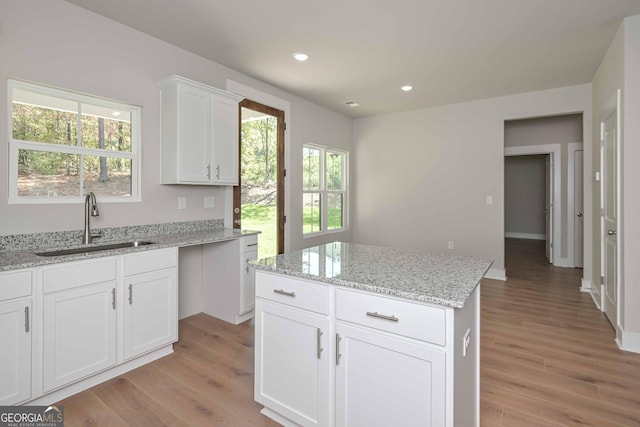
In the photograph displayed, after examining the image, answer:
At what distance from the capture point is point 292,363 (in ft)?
5.65

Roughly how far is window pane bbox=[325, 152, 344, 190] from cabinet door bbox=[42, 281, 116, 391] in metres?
4.04

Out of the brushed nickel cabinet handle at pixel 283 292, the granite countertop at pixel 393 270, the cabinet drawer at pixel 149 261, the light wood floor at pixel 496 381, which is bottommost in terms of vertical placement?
the light wood floor at pixel 496 381

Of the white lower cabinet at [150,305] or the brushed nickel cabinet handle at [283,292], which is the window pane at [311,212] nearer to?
the white lower cabinet at [150,305]

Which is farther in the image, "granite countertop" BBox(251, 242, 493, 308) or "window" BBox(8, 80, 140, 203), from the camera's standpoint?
"window" BBox(8, 80, 140, 203)

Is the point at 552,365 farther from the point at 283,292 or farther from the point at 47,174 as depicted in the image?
the point at 47,174

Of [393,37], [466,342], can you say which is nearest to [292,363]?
[466,342]

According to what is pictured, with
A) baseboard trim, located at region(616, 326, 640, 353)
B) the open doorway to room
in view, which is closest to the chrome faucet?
baseboard trim, located at region(616, 326, 640, 353)

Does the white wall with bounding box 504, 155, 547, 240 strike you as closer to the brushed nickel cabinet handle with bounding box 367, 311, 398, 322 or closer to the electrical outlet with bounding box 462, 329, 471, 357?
the electrical outlet with bounding box 462, 329, 471, 357

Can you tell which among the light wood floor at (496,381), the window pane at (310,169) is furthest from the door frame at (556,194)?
the window pane at (310,169)

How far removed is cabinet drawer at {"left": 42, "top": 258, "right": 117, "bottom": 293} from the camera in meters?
1.96

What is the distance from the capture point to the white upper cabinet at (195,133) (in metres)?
3.02

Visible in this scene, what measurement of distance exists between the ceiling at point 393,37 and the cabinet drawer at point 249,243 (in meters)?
1.85

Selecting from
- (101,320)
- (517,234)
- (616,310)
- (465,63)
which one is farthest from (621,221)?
(517,234)

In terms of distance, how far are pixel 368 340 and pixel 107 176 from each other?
259 centimetres
